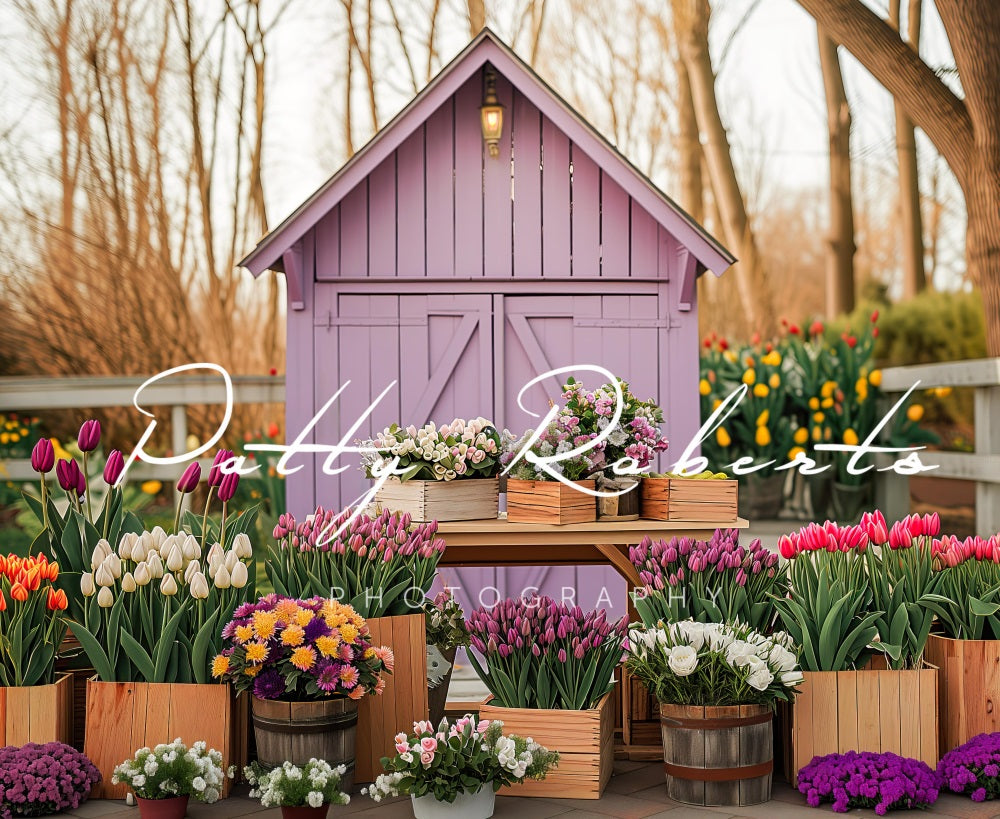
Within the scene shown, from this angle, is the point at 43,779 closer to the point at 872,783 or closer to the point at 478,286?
the point at 872,783

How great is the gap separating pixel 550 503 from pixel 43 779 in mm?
2139

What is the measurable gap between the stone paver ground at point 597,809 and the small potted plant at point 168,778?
16cm

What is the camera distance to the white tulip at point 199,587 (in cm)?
423

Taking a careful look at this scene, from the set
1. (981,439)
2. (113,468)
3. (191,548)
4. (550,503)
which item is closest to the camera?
(191,548)

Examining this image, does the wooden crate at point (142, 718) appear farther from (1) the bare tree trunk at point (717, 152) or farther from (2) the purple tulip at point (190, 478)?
(1) the bare tree trunk at point (717, 152)

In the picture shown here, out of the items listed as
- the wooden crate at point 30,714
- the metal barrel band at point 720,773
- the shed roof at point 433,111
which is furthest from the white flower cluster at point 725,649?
the shed roof at point 433,111

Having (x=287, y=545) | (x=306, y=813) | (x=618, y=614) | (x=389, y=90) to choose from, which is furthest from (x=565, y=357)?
(x=389, y=90)

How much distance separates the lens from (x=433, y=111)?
21.4 feet

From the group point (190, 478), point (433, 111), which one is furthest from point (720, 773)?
point (433, 111)

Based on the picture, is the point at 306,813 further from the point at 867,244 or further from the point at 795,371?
the point at 867,244

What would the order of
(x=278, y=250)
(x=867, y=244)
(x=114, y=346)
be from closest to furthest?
(x=278, y=250), (x=114, y=346), (x=867, y=244)

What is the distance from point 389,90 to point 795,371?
8563 mm

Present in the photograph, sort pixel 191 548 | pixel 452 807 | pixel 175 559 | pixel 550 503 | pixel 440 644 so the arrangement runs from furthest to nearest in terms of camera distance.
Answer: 1. pixel 440 644
2. pixel 550 503
3. pixel 191 548
4. pixel 175 559
5. pixel 452 807

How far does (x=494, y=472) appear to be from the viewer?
5098mm
